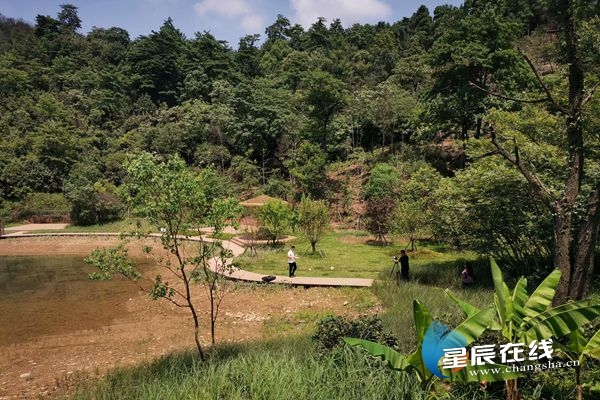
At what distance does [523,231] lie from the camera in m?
11.0

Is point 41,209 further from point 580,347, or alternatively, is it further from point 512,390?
point 580,347

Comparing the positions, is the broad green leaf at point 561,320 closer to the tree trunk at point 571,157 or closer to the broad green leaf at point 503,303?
the broad green leaf at point 503,303

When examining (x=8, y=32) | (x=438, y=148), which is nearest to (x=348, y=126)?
(x=438, y=148)

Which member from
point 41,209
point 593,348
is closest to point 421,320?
point 593,348

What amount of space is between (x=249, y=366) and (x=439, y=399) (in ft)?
7.60

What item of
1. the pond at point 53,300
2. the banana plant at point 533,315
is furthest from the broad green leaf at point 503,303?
the pond at point 53,300

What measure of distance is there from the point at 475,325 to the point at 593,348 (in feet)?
4.50

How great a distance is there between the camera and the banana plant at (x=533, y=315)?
3879 millimetres

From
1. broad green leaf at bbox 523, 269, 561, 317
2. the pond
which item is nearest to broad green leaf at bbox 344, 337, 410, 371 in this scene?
broad green leaf at bbox 523, 269, 561, 317

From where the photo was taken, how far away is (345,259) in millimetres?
19250

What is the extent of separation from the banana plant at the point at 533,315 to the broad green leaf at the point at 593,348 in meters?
0.01

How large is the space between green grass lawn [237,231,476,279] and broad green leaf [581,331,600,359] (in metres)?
9.25

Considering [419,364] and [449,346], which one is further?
[419,364]

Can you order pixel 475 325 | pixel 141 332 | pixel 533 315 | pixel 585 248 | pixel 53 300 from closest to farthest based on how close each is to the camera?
pixel 475 325
pixel 533 315
pixel 585 248
pixel 141 332
pixel 53 300
